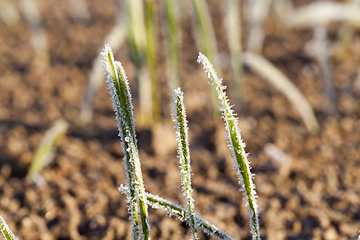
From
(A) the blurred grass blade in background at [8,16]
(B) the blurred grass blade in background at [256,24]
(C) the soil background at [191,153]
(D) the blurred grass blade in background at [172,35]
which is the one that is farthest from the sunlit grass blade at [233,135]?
(A) the blurred grass blade in background at [8,16]

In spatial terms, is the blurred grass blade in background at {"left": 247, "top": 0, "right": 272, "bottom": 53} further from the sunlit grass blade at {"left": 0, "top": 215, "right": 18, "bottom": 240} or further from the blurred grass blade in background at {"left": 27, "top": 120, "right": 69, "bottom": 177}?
the sunlit grass blade at {"left": 0, "top": 215, "right": 18, "bottom": 240}

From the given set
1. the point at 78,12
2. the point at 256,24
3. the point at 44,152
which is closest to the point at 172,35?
the point at 44,152

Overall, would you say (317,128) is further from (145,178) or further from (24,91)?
(24,91)

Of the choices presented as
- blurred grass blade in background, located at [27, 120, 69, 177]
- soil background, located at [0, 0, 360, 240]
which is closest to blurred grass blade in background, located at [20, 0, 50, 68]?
soil background, located at [0, 0, 360, 240]

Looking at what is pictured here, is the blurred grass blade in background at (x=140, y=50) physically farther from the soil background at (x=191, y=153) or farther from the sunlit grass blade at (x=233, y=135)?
the sunlit grass blade at (x=233, y=135)

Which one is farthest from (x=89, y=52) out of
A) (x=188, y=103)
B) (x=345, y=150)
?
(x=345, y=150)
